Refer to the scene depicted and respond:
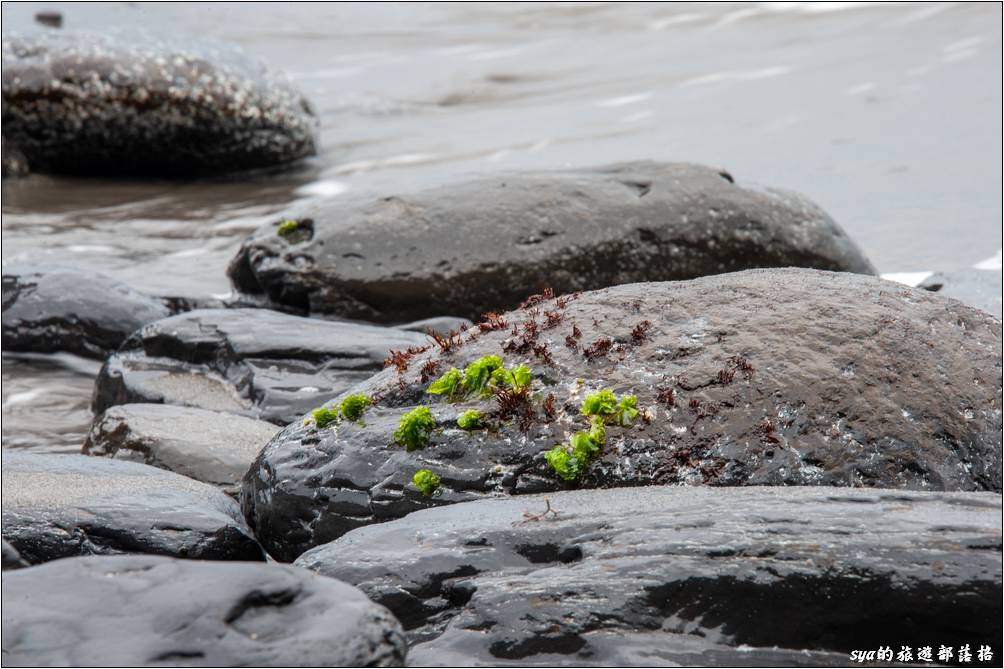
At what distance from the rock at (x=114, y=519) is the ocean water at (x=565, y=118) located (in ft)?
5.13

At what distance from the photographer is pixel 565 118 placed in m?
12.6

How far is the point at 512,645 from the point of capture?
9.84ft

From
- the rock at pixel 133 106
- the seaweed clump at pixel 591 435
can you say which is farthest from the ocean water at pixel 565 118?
the seaweed clump at pixel 591 435

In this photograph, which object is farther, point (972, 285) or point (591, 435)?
point (972, 285)

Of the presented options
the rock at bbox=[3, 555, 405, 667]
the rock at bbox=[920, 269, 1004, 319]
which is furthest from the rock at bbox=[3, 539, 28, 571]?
the rock at bbox=[920, 269, 1004, 319]

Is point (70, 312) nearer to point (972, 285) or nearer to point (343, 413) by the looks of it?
point (343, 413)

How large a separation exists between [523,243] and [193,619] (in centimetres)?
495

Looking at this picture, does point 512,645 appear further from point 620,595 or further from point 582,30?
point 582,30

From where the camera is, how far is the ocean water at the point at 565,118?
866 centimetres

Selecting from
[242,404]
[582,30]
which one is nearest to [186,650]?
[242,404]

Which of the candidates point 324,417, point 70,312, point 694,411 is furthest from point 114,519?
point 70,312

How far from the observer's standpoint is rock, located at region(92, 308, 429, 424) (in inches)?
226

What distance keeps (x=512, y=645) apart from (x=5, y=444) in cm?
359

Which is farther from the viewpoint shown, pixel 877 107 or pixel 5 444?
pixel 877 107
